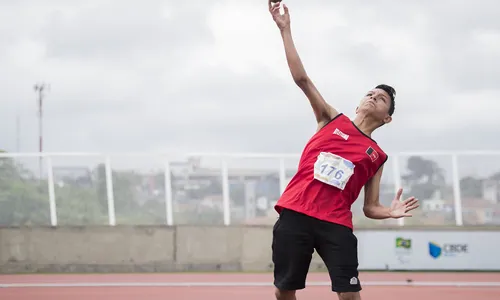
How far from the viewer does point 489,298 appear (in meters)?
13.6

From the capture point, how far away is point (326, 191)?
7.31 meters

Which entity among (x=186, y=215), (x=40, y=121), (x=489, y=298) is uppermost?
(x=40, y=121)

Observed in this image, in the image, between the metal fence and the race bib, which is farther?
the metal fence

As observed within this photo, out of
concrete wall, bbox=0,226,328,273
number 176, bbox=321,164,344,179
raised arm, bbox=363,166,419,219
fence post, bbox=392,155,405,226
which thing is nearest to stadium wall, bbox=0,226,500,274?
concrete wall, bbox=0,226,328,273

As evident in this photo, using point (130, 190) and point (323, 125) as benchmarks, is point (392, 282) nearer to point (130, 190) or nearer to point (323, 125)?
point (130, 190)

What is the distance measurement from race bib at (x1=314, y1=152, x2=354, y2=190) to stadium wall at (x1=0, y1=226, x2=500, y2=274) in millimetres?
11702

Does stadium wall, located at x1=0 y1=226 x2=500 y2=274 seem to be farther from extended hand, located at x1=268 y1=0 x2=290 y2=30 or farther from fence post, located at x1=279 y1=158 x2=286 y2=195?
extended hand, located at x1=268 y1=0 x2=290 y2=30

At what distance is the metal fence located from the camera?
63.0ft

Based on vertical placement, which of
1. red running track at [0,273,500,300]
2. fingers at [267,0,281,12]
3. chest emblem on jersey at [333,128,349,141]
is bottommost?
red running track at [0,273,500,300]

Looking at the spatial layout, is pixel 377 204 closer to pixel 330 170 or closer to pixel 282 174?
pixel 330 170

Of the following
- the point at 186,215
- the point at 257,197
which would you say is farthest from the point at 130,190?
the point at 257,197

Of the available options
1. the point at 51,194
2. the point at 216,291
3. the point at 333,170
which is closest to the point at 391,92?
the point at 333,170

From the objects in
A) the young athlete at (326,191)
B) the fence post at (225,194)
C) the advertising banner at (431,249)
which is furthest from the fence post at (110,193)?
the young athlete at (326,191)

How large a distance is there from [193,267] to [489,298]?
6.92 metres
